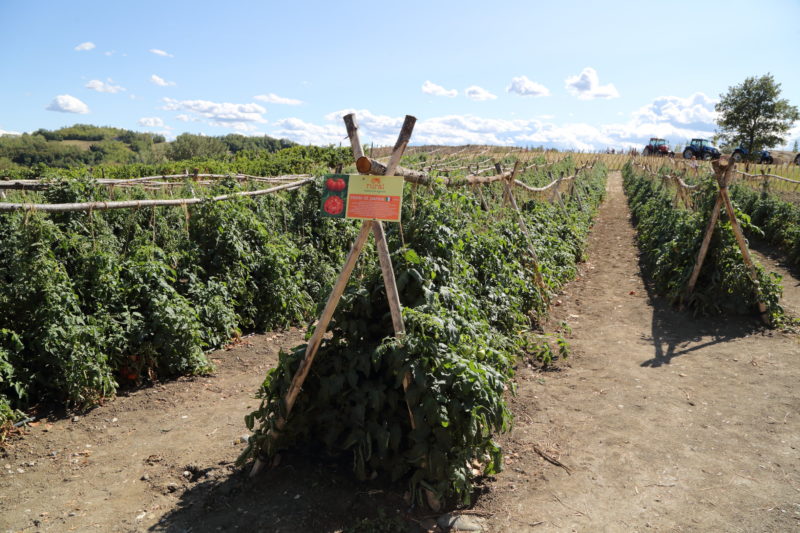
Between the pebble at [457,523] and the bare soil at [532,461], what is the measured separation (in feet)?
0.36

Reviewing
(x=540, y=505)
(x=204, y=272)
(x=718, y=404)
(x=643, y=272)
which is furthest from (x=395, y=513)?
(x=643, y=272)

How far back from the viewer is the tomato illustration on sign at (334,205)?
348 centimetres

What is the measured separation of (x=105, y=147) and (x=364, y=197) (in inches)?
3964

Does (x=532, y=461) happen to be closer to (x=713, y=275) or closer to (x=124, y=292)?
(x=124, y=292)

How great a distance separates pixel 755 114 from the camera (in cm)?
5050

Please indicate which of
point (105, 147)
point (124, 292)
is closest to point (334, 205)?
point (124, 292)

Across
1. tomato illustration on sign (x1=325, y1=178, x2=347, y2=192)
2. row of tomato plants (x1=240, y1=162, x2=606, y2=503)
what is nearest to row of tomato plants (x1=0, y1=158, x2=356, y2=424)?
row of tomato plants (x1=240, y1=162, x2=606, y2=503)

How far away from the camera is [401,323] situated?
11.1 ft

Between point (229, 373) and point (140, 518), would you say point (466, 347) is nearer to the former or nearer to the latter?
point (140, 518)

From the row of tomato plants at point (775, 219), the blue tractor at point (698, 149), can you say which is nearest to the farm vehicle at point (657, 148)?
the blue tractor at point (698, 149)

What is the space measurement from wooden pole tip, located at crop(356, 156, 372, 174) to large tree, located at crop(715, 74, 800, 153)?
195 ft

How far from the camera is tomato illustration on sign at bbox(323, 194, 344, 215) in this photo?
3.48 metres

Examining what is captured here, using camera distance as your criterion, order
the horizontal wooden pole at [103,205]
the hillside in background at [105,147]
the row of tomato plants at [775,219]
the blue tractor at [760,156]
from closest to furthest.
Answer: the horizontal wooden pole at [103,205]
the row of tomato plants at [775,219]
the blue tractor at [760,156]
the hillside in background at [105,147]

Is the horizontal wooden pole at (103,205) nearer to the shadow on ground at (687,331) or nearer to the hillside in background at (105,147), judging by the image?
the shadow on ground at (687,331)
